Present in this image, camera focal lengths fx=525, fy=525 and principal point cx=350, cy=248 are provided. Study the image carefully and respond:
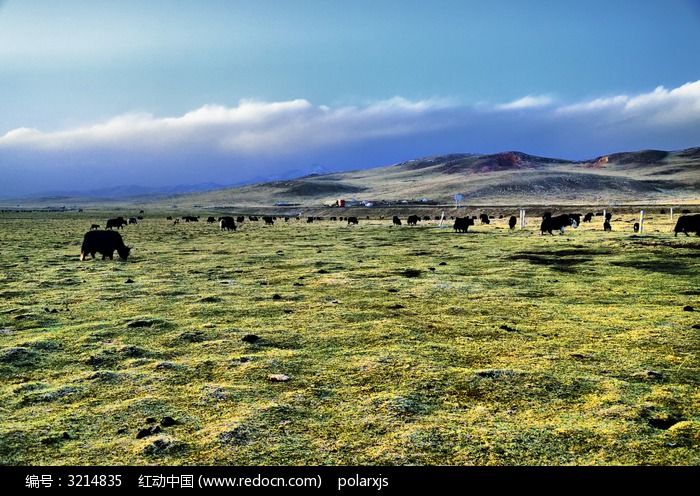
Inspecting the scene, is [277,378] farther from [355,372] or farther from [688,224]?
[688,224]

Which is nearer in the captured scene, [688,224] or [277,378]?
[277,378]

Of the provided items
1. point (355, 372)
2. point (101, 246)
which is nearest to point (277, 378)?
Result: point (355, 372)

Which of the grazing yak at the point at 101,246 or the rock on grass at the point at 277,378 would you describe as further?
the grazing yak at the point at 101,246

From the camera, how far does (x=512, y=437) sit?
5.92m

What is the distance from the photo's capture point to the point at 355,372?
822 cm

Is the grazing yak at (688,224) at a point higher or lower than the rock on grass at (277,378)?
higher

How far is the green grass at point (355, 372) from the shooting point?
5.76 meters

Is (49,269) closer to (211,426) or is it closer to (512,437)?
(211,426)

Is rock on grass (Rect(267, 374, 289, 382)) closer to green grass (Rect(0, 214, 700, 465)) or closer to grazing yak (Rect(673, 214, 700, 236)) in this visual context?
green grass (Rect(0, 214, 700, 465))

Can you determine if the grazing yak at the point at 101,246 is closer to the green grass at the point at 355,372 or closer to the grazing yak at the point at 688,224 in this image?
the green grass at the point at 355,372

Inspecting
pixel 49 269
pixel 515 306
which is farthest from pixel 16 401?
pixel 49 269

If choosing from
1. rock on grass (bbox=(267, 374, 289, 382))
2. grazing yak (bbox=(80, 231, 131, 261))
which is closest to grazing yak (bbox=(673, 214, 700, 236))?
grazing yak (bbox=(80, 231, 131, 261))

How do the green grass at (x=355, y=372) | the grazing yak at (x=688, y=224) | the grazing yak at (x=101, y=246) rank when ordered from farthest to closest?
the grazing yak at (x=688, y=224), the grazing yak at (x=101, y=246), the green grass at (x=355, y=372)

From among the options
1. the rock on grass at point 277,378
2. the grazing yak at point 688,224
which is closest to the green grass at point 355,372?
the rock on grass at point 277,378
